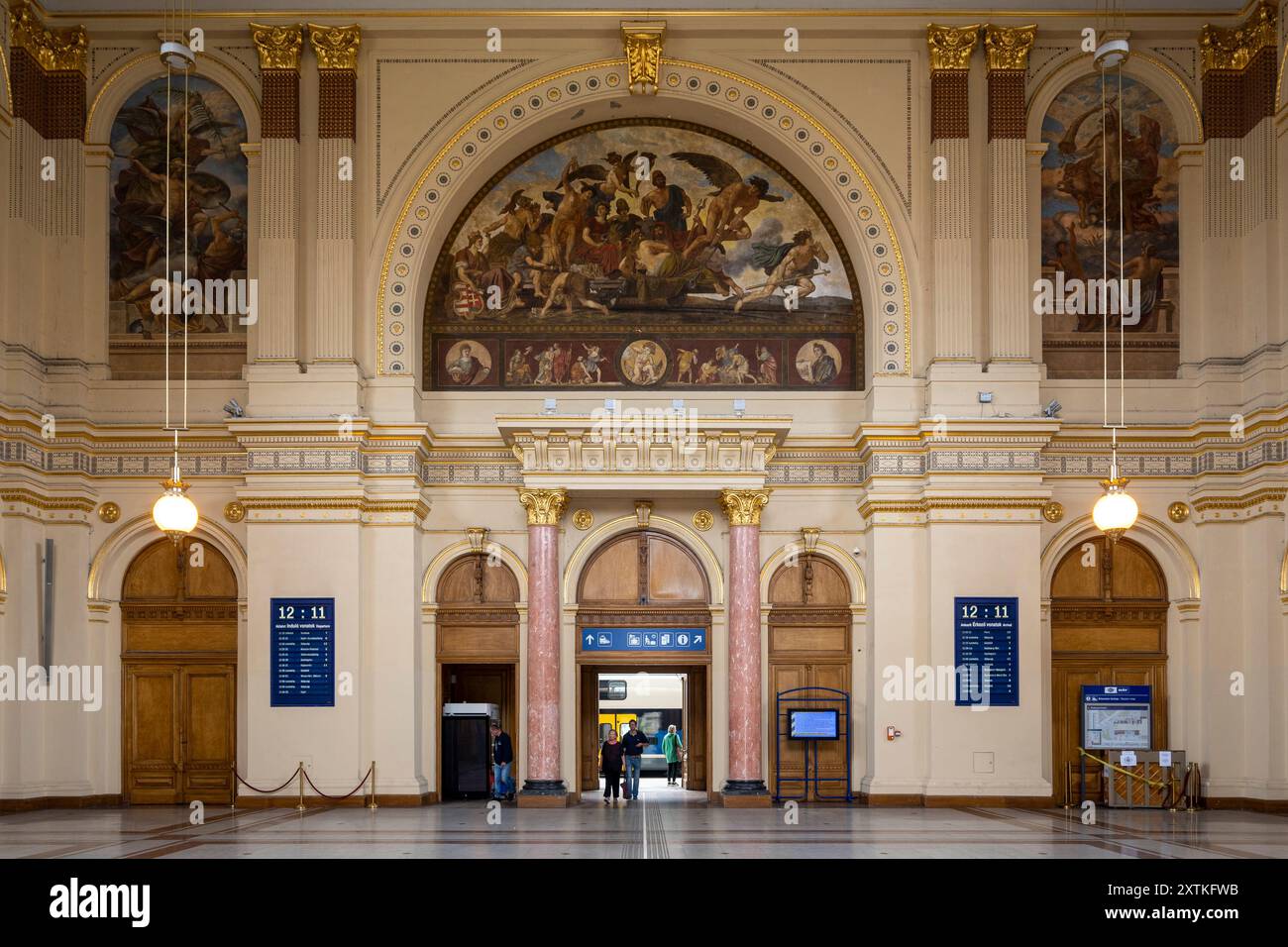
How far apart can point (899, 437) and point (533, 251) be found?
23.0 ft

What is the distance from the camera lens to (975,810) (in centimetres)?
2350

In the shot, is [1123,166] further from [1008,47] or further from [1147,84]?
[1008,47]

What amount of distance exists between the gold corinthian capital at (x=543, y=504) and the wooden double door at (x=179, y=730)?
5.47m

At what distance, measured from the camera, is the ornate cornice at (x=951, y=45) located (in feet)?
83.3

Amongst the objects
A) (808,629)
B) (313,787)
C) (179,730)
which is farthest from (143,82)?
(808,629)

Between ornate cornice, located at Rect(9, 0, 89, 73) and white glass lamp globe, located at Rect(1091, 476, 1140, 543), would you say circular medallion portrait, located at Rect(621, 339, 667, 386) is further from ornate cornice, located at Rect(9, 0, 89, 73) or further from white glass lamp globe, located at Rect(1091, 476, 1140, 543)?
ornate cornice, located at Rect(9, 0, 89, 73)

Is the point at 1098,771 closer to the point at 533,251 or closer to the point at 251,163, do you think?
the point at 533,251

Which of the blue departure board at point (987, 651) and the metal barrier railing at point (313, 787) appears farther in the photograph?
the blue departure board at point (987, 651)

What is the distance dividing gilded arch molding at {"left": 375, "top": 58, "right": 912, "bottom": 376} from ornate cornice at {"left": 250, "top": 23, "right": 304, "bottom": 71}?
2749 mm

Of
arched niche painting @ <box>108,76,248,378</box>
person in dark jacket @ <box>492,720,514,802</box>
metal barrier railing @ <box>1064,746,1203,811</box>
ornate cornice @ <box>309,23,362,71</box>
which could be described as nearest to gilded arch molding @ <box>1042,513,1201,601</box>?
metal barrier railing @ <box>1064,746,1203,811</box>

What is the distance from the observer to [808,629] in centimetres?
2641

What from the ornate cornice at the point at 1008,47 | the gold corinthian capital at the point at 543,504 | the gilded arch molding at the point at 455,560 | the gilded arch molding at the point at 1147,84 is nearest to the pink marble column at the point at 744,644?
the gold corinthian capital at the point at 543,504

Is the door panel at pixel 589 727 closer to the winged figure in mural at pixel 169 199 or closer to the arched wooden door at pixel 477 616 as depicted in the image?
the arched wooden door at pixel 477 616
